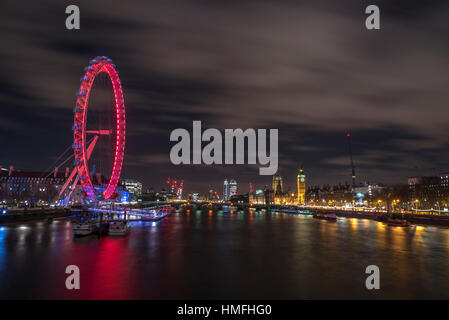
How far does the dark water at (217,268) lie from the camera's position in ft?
76.6

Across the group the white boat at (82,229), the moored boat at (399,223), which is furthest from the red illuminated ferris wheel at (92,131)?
the moored boat at (399,223)

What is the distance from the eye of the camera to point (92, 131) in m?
60.1

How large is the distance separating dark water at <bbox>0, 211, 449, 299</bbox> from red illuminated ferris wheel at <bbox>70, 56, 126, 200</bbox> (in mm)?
13280

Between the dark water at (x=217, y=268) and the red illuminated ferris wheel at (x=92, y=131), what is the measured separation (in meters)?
13.3

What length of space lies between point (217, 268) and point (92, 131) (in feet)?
131

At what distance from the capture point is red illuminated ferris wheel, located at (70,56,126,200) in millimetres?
58031

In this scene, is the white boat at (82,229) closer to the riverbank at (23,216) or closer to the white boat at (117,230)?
the white boat at (117,230)

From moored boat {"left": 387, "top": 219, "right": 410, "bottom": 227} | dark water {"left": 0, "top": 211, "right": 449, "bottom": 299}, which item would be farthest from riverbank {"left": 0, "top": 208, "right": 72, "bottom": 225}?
moored boat {"left": 387, "top": 219, "right": 410, "bottom": 227}

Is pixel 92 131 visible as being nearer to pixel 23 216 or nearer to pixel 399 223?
pixel 23 216

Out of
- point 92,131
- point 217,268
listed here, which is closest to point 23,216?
point 92,131
